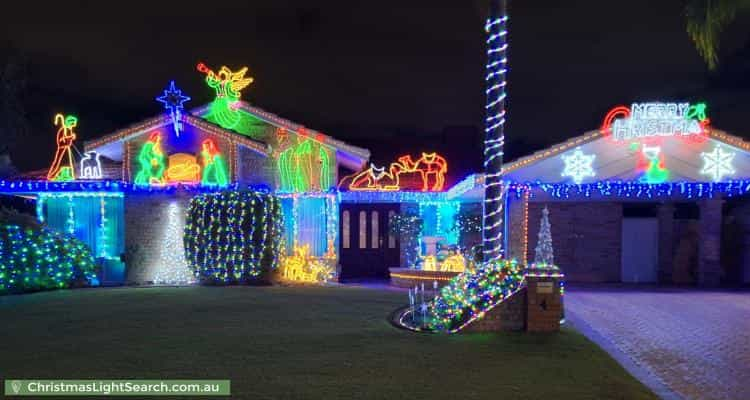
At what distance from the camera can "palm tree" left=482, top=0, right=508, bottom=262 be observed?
8992 millimetres

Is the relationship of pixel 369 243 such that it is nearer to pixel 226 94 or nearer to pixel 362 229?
pixel 362 229

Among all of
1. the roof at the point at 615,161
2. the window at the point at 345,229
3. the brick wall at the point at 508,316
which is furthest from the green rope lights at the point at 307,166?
the brick wall at the point at 508,316

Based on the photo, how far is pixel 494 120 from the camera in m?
9.23

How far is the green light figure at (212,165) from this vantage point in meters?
15.7

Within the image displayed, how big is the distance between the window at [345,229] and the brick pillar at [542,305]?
10505 mm

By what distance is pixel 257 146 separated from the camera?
51.7ft

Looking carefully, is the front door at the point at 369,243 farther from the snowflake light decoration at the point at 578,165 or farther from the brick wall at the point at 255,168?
the snowflake light decoration at the point at 578,165

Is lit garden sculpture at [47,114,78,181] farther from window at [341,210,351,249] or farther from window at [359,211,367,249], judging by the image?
window at [359,211,367,249]

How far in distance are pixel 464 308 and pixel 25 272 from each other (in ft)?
36.4

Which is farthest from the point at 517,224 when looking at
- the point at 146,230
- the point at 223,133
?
the point at 146,230

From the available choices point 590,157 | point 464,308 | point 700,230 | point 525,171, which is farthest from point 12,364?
point 700,230

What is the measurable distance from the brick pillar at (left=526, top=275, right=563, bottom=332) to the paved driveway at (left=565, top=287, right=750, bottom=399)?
747 mm

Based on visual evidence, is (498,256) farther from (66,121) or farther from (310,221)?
(66,121)

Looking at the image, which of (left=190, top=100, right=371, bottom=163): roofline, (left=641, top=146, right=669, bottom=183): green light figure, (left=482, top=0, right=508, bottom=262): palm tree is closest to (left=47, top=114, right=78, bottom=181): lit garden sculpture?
(left=190, top=100, right=371, bottom=163): roofline
